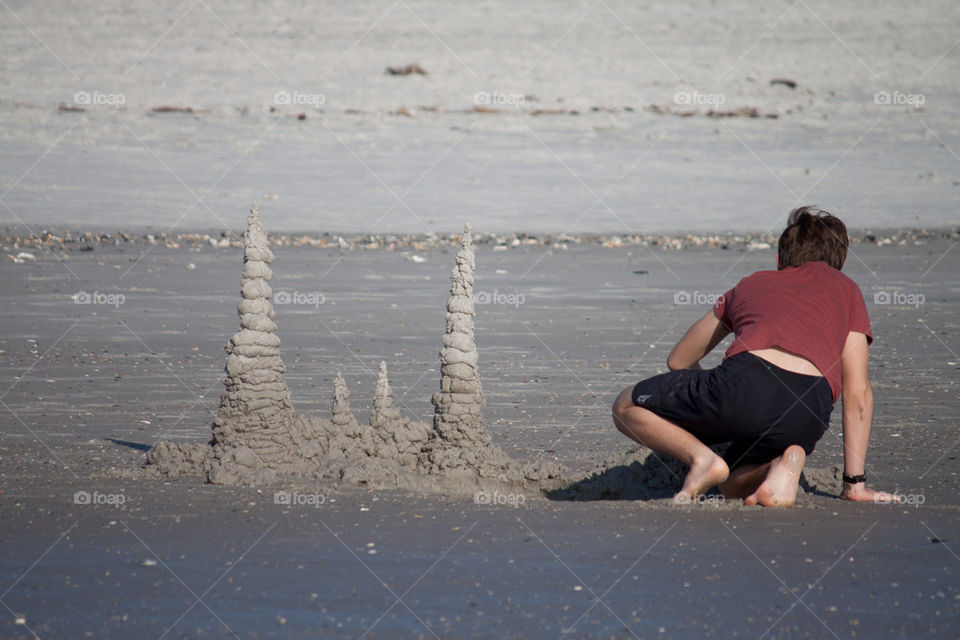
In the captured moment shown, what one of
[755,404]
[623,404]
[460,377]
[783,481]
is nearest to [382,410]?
[460,377]

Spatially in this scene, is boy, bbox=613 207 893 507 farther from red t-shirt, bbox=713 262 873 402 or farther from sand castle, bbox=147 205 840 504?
sand castle, bbox=147 205 840 504

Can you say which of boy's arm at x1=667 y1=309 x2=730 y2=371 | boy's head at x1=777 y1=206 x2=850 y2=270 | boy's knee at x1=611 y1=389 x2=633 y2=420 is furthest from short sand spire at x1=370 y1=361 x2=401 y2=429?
boy's head at x1=777 y1=206 x2=850 y2=270

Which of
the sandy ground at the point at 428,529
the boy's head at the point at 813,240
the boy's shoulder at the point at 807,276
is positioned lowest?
the sandy ground at the point at 428,529

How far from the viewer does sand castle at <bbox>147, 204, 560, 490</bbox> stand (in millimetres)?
6746

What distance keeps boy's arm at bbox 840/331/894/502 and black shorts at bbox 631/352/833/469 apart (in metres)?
0.20

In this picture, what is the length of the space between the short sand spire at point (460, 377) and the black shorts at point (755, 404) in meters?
1.21

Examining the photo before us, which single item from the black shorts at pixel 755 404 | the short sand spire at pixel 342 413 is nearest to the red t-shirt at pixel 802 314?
the black shorts at pixel 755 404

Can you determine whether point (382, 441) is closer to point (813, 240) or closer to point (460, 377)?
point (460, 377)

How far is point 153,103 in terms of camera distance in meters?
34.5

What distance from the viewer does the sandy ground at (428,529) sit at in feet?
15.0

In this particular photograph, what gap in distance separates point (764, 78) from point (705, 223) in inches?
768

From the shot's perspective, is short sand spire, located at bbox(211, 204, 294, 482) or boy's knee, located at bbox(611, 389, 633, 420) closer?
boy's knee, located at bbox(611, 389, 633, 420)

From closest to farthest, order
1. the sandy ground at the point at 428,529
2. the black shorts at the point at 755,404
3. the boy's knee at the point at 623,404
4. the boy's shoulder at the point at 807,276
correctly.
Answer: the sandy ground at the point at 428,529 → the black shorts at the point at 755,404 → the boy's shoulder at the point at 807,276 → the boy's knee at the point at 623,404

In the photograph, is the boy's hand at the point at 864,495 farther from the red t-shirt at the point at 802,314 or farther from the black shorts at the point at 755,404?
the red t-shirt at the point at 802,314
